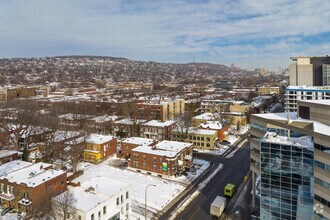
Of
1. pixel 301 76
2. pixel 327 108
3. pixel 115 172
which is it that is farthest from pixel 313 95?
pixel 115 172

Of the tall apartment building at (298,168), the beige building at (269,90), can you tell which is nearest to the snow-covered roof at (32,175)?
the tall apartment building at (298,168)

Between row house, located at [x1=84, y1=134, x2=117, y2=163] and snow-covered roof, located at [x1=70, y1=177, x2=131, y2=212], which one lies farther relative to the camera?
row house, located at [x1=84, y1=134, x2=117, y2=163]

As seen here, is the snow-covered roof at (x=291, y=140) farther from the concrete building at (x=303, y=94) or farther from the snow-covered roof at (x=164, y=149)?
the concrete building at (x=303, y=94)

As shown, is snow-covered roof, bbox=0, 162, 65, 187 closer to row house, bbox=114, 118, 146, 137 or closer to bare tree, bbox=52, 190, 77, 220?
bare tree, bbox=52, 190, 77, 220

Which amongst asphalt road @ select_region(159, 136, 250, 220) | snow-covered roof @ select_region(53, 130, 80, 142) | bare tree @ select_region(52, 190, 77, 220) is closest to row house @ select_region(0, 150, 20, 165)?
snow-covered roof @ select_region(53, 130, 80, 142)

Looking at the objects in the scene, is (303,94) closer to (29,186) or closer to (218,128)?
(218,128)
